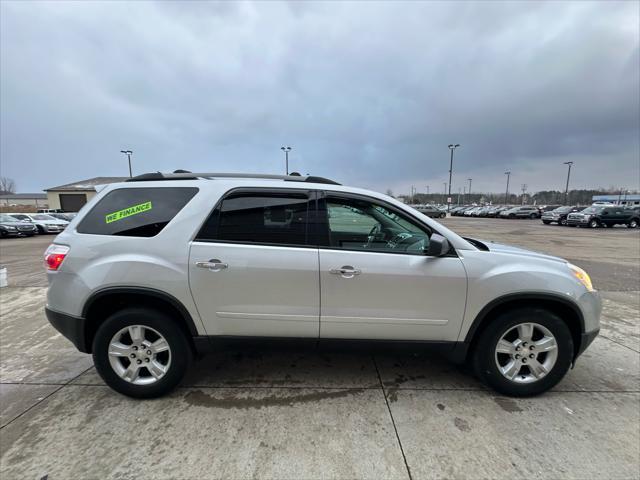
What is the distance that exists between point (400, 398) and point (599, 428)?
146cm

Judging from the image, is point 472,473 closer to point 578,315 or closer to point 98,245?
point 578,315

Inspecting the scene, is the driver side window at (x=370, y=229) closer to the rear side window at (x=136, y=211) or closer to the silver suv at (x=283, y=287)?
the silver suv at (x=283, y=287)

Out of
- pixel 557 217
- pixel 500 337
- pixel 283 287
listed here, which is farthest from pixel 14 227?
pixel 557 217

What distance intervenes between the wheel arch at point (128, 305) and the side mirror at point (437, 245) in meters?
2.05

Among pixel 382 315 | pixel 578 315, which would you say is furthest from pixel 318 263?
pixel 578 315

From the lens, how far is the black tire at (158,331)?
2.55m

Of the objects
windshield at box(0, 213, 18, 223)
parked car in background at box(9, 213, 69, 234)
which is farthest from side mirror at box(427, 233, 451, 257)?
parked car in background at box(9, 213, 69, 234)

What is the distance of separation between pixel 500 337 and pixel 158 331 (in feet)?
9.46

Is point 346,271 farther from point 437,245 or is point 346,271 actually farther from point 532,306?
point 532,306

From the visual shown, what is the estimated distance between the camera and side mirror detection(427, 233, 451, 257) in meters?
2.42

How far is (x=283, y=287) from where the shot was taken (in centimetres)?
250

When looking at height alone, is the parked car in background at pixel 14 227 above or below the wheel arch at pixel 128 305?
below

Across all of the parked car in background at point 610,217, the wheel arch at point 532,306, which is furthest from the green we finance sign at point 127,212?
the parked car in background at point 610,217

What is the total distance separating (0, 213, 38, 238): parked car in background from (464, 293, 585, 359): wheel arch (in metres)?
25.7
